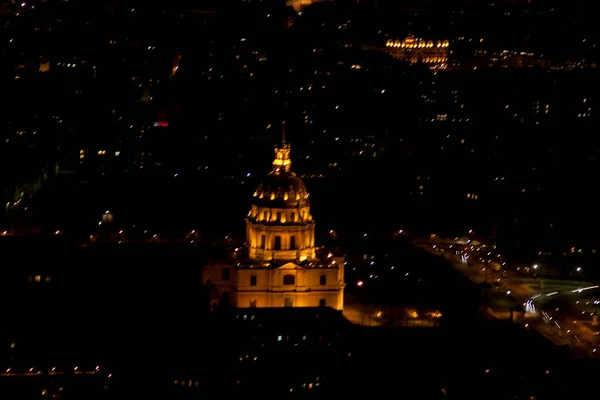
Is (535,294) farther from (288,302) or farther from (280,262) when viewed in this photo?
(280,262)

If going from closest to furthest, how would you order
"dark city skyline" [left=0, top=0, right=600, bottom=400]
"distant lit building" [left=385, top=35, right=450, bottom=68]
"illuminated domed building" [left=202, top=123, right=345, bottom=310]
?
1. "dark city skyline" [left=0, top=0, right=600, bottom=400]
2. "illuminated domed building" [left=202, top=123, right=345, bottom=310]
3. "distant lit building" [left=385, top=35, right=450, bottom=68]

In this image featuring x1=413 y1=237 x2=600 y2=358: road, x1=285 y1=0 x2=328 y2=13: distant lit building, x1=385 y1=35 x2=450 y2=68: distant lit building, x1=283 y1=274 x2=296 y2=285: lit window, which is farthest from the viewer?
x1=285 y1=0 x2=328 y2=13: distant lit building

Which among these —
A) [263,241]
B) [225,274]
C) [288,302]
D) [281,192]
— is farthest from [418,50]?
[288,302]

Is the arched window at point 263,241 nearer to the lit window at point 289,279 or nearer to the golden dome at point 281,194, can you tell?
the golden dome at point 281,194

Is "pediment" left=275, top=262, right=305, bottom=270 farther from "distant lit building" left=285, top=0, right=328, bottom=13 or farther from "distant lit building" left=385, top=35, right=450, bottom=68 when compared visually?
"distant lit building" left=285, top=0, right=328, bottom=13

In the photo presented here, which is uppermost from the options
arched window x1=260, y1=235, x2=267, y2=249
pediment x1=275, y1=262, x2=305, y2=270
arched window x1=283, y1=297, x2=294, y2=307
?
arched window x1=260, y1=235, x2=267, y2=249

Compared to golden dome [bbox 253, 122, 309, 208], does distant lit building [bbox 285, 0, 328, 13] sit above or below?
above

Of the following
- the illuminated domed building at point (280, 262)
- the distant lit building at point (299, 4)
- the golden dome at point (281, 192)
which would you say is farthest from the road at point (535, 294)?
the distant lit building at point (299, 4)

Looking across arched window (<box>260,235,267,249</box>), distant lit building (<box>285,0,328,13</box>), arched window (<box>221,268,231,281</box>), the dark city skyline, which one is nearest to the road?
the dark city skyline
